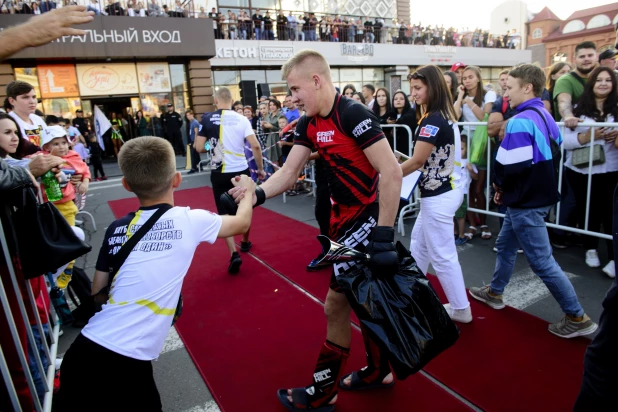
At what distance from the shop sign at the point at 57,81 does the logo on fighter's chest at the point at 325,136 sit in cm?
1778

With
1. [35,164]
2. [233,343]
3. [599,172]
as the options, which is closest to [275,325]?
[233,343]

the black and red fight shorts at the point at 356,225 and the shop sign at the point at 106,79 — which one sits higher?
the shop sign at the point at 106,79

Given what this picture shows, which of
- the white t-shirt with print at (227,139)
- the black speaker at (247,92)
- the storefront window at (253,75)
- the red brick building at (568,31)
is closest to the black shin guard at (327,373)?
the white t-shirt with print at (227,139)

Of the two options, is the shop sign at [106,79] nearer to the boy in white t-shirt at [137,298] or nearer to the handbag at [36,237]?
the handbag at [36,237]

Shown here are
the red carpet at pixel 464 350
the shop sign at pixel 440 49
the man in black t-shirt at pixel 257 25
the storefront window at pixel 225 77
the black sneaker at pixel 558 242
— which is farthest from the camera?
the shop sign at pixel 440 49

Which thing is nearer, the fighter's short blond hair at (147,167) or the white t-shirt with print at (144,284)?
the white t-shirt with print at (144,284)

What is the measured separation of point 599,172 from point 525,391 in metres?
2.93

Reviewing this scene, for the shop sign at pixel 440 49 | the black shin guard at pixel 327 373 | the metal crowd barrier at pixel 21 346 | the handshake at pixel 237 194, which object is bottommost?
the black shin guard at pixel 327 373

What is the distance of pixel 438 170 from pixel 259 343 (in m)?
1.99

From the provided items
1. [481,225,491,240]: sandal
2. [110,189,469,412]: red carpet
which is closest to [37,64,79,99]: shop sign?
[110,189,469,412]: red carpet

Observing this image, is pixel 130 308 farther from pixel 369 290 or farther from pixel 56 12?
pixel 56 12

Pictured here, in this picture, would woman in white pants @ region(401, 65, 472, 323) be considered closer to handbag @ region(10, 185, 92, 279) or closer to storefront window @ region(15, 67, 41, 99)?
handbag @ region(10, 185, 92, 279)

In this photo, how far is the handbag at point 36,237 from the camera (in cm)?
225

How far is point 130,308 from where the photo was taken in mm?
1792
